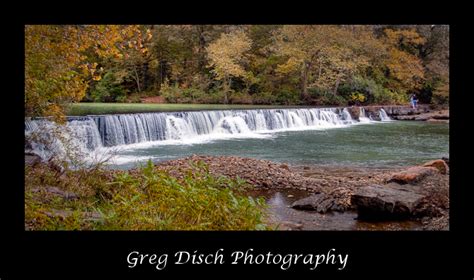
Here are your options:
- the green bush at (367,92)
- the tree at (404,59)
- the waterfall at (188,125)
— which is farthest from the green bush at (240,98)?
the tree at (404,59)

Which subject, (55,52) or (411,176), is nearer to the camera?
(55,52)

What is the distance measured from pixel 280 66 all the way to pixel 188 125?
7.66m

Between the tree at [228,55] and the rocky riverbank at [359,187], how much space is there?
1152 centimetres

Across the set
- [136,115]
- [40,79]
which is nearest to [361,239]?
[40,79]

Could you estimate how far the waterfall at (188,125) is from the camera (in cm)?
1035

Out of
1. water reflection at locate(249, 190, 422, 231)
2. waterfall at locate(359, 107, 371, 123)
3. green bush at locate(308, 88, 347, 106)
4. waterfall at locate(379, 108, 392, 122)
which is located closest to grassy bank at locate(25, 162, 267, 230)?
water reflection at locate(249, 190, 422, 231)

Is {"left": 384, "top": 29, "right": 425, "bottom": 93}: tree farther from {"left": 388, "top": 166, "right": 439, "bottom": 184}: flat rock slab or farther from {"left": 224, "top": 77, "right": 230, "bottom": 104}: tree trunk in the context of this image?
{"left": 388, "top": 166, "right": 439, "bottom": 184}: flat rock slab

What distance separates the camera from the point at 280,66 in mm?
19062

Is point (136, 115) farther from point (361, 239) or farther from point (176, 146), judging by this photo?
point (361, 239)

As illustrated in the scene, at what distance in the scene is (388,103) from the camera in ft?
69.1

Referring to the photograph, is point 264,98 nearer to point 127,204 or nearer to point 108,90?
point 108,90

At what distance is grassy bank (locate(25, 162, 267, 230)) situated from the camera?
3.63 meters

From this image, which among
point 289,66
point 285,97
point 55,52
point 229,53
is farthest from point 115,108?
point 55,52

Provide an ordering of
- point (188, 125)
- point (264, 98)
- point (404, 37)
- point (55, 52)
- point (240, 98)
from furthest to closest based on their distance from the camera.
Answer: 1. point (404, 37)
2. point (264, 98)
3. point (240, 98)
4. point (188, 125)
5. point (55, 52)
